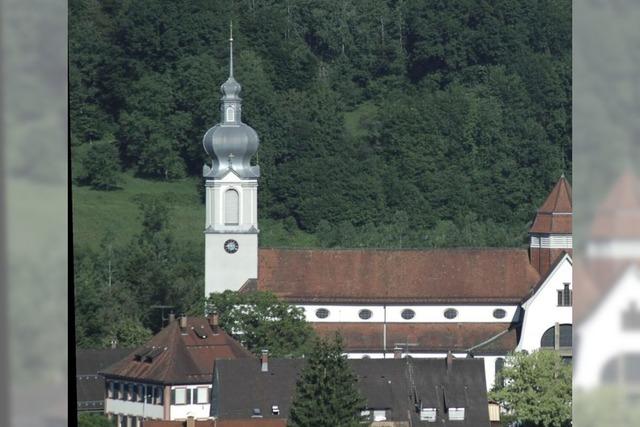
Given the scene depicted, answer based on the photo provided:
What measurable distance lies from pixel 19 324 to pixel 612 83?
→ 0.57 m

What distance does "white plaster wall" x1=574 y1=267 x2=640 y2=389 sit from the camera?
1536 millimetres

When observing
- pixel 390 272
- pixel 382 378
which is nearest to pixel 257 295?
pixel 382 378

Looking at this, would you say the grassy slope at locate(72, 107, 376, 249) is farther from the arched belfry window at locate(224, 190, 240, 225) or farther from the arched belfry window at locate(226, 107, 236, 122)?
the arched belfry window at locate(224, 190, 240, 225)

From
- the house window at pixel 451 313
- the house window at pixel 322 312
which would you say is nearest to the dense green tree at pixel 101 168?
the house window at pixel 322 312

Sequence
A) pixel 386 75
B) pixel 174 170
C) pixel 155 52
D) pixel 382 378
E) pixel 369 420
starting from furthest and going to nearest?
pixel 386 75
pixel 155 52
pixel 174 170
pixel 382 378
pixel 369 420

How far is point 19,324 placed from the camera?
1.63 meters

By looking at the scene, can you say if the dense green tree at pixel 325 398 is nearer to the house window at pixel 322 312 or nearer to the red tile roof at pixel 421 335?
the red tile roof at pixel 421 335

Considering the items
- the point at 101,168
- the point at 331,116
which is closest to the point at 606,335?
the point at 101,168

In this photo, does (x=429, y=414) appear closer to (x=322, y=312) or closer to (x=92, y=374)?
(x=92, y=374)

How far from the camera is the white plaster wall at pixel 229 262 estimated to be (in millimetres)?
26094

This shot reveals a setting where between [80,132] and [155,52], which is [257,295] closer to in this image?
[80,132]

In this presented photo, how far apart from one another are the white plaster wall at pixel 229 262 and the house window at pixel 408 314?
2.42 meters

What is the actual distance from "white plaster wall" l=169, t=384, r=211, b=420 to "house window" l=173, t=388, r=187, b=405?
0.08m

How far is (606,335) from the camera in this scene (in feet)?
5.28
